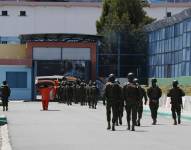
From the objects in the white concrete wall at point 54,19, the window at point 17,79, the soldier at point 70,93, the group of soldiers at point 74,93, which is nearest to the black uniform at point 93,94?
the group of soldiers at point 74,93

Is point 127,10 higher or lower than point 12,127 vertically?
higher

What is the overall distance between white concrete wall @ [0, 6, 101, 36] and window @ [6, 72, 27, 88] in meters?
20.2

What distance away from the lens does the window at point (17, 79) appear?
67812 millimetres

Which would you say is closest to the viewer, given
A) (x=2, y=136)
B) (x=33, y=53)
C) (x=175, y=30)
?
(x=2, y=136)

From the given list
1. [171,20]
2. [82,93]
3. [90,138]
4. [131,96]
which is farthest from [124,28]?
[90,138]

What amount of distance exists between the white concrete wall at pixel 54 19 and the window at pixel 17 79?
20.2m

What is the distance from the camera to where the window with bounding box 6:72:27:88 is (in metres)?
67.8

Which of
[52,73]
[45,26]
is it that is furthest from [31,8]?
[52,73]

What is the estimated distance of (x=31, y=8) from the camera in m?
88.9

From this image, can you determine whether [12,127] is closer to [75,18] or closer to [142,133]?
[142,133]

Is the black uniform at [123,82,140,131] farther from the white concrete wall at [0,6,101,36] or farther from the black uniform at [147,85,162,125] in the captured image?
the white concrete wall at [0,6,101,36]

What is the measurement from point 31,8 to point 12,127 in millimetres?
64685

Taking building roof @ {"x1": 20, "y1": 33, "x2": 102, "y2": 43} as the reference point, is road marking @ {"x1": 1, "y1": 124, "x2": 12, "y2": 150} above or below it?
below

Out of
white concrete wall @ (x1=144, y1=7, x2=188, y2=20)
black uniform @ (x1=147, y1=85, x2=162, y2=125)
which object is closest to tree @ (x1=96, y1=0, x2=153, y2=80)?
white concrete wall @ (x1=144, y1=7, x2=188, y2=20)
